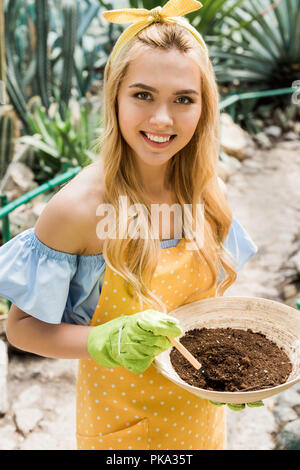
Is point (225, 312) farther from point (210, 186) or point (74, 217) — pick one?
point (74, 217)

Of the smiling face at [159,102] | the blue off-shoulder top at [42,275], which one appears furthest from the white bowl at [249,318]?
the smiling face at [159,102]

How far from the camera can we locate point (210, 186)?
1432 mm

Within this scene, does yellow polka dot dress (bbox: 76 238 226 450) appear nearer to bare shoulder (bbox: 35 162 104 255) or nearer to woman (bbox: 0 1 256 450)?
woman (bbox: 0 1 256 450)

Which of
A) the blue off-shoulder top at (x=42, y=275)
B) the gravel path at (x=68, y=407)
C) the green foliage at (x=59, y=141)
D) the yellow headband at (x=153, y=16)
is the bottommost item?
the gravel path at (x=68, y=407)

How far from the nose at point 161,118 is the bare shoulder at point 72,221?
22cm

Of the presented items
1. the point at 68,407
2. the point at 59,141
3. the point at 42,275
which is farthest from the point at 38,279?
the point at 59,141

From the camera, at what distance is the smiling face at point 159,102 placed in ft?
3.70

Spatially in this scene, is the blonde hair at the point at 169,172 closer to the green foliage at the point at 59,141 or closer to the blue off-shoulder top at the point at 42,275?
the blue off-shoulder top at the point at 42,275

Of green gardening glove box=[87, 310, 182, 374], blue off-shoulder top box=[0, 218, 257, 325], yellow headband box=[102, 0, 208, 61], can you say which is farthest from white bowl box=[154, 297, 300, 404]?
yellow headband box=[102, 0, 208, 61]

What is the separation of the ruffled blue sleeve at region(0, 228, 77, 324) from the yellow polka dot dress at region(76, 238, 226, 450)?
0.40 ft

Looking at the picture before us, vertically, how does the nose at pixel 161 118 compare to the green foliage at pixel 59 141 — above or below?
above

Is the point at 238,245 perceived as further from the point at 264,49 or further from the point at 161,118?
the point at 264,49

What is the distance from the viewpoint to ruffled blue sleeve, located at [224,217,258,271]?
154 centimetres

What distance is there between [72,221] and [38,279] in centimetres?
16
